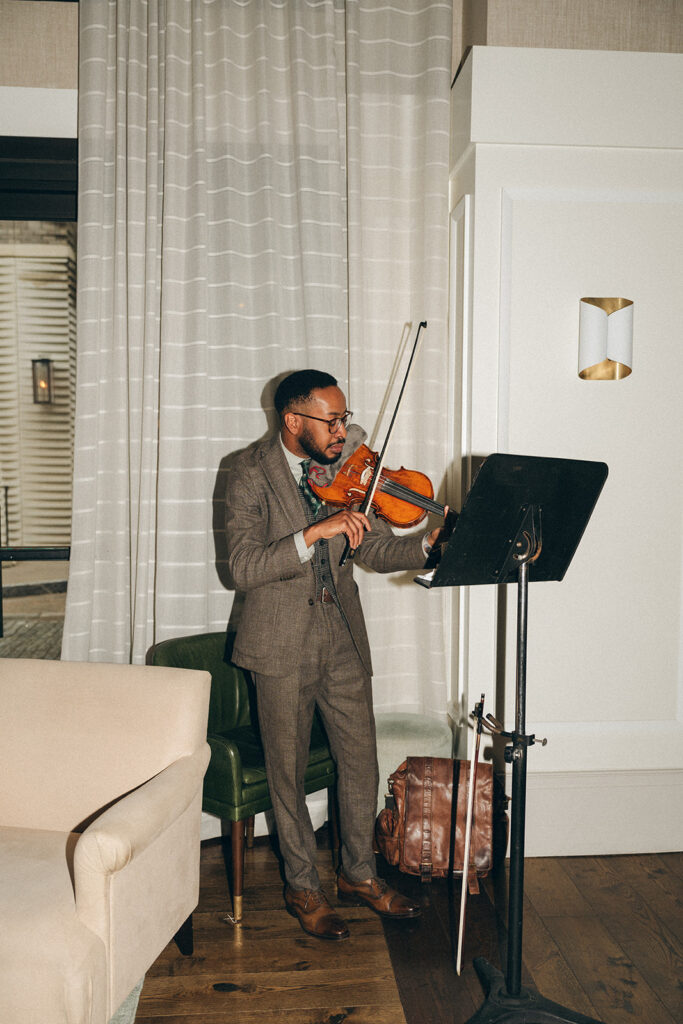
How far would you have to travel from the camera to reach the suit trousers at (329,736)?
2.37 m

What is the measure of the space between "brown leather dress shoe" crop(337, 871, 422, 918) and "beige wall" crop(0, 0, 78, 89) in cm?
313

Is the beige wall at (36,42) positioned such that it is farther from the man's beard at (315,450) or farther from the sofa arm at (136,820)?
the sofa arm at (136,820)

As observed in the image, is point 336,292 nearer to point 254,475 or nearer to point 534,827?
point 254,475

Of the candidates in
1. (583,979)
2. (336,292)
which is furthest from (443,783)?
(336,292)

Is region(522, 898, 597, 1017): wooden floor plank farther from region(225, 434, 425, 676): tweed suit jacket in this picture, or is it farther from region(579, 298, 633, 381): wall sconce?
region(579, 298, 633, 381): wall sconce

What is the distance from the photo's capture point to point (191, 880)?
86.4 inches

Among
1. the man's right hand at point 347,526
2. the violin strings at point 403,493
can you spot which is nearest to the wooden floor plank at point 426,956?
the man's right hand at point 347,526

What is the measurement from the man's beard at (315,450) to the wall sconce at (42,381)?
6.59 feet

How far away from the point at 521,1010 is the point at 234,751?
1044mm

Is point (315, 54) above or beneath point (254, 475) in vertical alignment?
above

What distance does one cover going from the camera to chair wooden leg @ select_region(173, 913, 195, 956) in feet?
7.36

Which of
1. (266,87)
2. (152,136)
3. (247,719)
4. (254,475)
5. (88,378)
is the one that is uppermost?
(266,87)

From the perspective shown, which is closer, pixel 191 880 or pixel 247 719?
pixel 191 880

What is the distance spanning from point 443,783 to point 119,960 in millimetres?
1217
